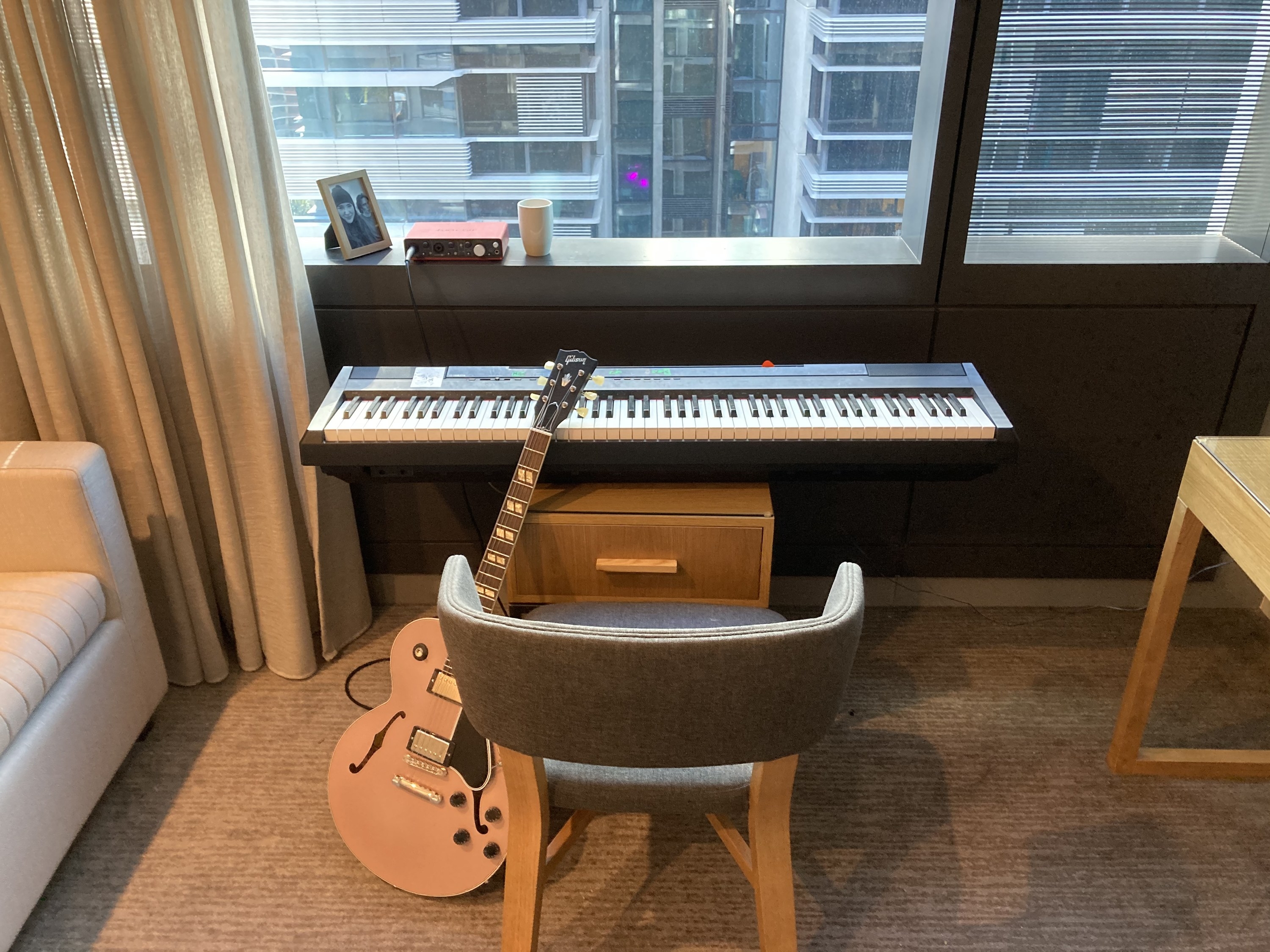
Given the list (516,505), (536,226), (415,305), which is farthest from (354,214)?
(516,505)

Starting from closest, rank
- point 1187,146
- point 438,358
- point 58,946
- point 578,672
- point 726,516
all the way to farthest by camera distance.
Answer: point 578,672 < point 58,946 < point 726,516 < point 1187,146 < point 438,358

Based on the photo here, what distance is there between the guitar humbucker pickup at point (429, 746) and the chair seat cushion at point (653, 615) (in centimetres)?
31

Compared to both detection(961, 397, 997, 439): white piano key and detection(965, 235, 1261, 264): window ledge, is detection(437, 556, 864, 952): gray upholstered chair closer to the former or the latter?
detection(961, 397, 997, 439): white piano key

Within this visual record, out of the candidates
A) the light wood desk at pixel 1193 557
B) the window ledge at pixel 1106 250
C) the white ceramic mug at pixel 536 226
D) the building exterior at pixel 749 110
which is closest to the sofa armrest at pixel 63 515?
the building exterior at pixel 749 110

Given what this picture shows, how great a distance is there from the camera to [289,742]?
2168mm

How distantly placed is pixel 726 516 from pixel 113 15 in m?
1.43

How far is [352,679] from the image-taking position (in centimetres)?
235

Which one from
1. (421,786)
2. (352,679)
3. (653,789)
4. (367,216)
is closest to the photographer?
(653,789)

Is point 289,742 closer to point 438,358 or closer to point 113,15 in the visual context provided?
point 438,358

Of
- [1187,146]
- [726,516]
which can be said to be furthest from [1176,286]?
[726,516]

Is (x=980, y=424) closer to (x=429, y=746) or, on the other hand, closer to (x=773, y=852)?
(x=773, y=852)

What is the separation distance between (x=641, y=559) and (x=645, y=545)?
3cm

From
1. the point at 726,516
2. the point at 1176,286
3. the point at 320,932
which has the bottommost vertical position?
the point at 320,932

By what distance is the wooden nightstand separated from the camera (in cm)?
187
